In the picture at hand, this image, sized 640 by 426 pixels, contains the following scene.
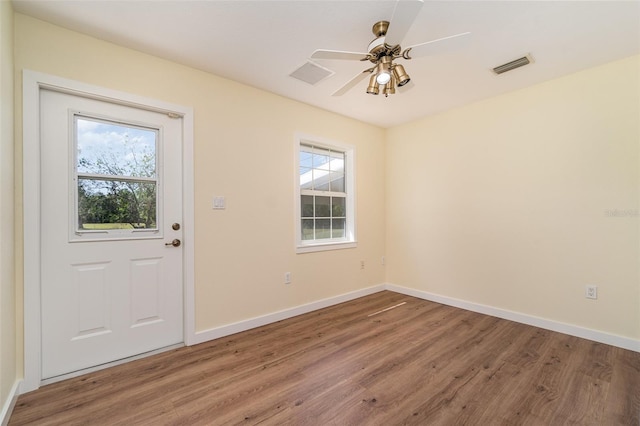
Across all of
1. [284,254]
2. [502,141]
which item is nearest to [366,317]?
[284,254]

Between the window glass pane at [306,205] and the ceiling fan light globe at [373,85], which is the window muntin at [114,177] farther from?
the ceiling fan light globe at [373,85]

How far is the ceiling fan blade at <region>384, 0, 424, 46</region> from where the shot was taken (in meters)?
1.36

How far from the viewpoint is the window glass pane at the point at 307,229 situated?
11.2ft

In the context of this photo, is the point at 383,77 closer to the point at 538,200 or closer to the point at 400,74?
the point at 400,74

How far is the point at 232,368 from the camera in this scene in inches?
81.7

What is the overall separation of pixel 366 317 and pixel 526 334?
1.53 metres

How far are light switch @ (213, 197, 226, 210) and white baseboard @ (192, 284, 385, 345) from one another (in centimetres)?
113

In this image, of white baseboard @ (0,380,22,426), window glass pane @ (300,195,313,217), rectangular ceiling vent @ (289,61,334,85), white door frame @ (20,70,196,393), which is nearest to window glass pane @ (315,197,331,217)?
window glass pane @ (300,195,313,217)

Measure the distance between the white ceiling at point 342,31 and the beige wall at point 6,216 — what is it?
0.34 meters

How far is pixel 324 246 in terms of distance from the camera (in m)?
3.42

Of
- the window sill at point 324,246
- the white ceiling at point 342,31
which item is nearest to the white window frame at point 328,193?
the window sill at point 324,246

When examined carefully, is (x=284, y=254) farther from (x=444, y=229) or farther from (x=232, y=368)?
(x=444, y=229)

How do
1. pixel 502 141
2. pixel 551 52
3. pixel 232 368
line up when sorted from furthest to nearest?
pixel 502 141 → pixel 551 52 → pixel 232 368

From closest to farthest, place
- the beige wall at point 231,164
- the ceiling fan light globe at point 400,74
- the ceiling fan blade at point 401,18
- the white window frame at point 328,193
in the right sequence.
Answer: the ceiling fan blade at point 401,18 → the ceiling fan light globe at point 400,74 → the beige wall at point 231,164 → the white window frame at point 328,193
